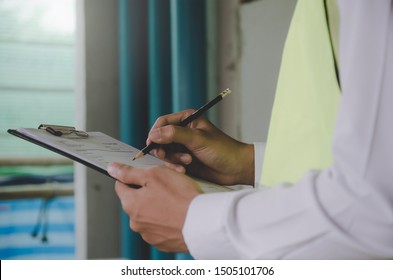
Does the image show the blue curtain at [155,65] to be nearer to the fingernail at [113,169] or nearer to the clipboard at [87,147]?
the clipboard at [87,147]

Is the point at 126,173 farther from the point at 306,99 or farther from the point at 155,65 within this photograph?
the point at 155,65

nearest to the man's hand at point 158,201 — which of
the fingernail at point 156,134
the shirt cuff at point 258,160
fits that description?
the fingernail at point 156,134

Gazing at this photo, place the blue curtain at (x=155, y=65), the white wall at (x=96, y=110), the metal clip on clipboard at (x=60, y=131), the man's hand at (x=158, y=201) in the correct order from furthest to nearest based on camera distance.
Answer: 1. the white wall at (x=96, y=110)
2. the blue curtain at (x=155, y=65)
3. the metal clip on clipboard at (x=60, y=131)
4. the man's hand at (x=158, y=201)

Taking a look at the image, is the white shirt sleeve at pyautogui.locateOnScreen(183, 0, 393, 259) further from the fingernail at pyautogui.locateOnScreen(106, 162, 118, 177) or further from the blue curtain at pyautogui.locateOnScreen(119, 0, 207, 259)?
the blue curtain at pyautogui.locateOnScreen(119, 0, 207, 259)

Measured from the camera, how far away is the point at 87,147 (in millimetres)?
774

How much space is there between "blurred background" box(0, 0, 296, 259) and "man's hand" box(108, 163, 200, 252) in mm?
973

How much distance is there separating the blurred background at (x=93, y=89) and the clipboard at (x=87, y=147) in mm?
782

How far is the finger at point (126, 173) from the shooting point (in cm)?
67

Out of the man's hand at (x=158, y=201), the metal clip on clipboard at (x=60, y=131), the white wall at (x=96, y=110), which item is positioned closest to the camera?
the man's hand at (x=158, y=201)

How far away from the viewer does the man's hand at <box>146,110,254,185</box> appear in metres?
0.97

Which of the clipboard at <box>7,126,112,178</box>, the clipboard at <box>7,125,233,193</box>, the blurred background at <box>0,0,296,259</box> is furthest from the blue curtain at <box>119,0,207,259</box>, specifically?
the clipboard at <box>7,126,112,178</box>

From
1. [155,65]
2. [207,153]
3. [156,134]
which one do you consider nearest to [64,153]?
[156,134]

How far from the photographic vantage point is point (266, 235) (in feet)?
→ 1.68

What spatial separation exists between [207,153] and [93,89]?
94cm
